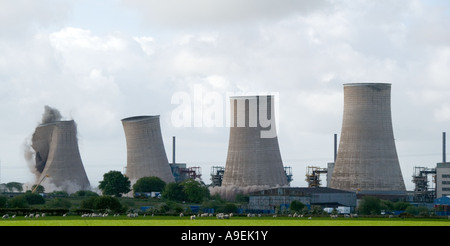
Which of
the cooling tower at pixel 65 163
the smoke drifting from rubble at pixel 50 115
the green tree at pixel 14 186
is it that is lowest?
the green tree at pixel 14 186

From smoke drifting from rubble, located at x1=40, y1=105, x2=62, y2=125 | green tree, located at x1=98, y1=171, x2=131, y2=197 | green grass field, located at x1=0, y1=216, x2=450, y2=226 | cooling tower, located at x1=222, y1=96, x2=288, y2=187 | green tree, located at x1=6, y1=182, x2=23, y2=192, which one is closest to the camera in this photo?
green grass field, located at x1=0, y1=216, x2=450, y2=226

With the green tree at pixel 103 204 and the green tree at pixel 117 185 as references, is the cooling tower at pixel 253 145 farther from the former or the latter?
the green tree at pixel 103 204

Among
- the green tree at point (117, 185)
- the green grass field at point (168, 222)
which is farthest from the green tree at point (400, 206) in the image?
the green tree at point (117, 185)

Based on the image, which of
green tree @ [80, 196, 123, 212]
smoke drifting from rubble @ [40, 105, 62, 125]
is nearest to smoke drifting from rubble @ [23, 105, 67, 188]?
smoke drifting from rubble @ [40, 105, 62, 125]

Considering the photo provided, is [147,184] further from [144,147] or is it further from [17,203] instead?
[17,203]

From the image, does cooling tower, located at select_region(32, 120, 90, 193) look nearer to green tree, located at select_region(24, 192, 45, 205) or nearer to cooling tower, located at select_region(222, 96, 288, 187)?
green tree, located at select_region(24, 192, 45, 205)
